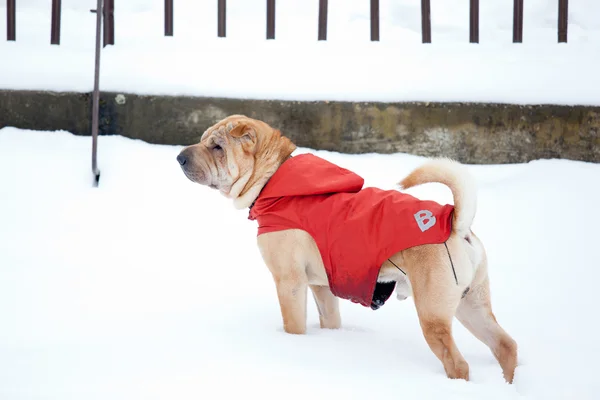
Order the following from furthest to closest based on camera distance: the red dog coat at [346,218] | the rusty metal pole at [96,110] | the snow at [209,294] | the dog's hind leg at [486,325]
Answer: the rusty metal pole at [96,110]
the dog's hind leg at [486,325]
the red dog coat at [346,218]
the snow at [209,294]

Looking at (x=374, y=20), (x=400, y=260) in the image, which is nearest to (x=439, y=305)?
(x=400, y=260)

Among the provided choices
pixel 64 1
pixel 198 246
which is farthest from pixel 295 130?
pixel 64 1

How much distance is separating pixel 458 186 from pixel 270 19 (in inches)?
159

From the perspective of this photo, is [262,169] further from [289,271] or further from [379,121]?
[379,121]

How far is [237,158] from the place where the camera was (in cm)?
333

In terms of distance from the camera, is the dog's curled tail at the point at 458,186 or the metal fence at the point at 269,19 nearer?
the dog's curled tail at the point at 458,186

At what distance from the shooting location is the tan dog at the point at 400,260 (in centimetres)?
278

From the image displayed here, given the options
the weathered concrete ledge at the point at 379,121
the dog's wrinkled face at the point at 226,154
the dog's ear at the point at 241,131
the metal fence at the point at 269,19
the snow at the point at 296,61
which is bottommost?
the dog's wrinkled face at the point at 226,154

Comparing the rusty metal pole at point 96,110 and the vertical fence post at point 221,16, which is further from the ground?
the vertical fence post at point 221,16

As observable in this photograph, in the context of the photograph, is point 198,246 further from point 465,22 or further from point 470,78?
point 465,22

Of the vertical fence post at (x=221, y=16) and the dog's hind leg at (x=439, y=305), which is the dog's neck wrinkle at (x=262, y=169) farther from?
the vertical fence post at (x=221, y=16)

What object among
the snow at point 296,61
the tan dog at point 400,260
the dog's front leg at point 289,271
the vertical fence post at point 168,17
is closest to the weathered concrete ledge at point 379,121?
the snow at point 296,61

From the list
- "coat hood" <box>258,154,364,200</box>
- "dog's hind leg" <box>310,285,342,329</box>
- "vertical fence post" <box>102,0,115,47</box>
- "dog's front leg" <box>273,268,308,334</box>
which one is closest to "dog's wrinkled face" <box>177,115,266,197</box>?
"coat hood" <box>258,154,364,200</box>

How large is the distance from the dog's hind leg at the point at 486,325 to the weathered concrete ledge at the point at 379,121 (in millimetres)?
2885
